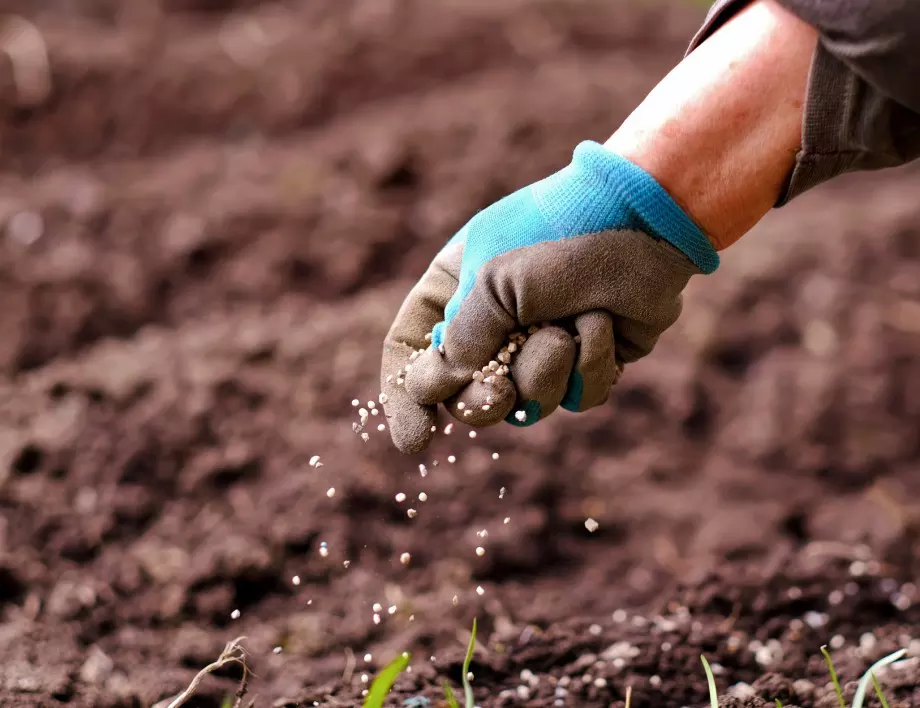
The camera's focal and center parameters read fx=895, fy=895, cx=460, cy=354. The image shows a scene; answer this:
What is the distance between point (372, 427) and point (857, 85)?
153 centimetres

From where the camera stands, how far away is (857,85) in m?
1.13

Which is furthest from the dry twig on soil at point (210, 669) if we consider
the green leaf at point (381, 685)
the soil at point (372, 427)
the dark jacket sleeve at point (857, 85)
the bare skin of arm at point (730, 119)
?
the dark jacket sleeve at point (857, 85)

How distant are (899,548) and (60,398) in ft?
7.39

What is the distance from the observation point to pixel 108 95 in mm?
3588

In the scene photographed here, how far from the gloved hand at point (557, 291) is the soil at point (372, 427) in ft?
1.70

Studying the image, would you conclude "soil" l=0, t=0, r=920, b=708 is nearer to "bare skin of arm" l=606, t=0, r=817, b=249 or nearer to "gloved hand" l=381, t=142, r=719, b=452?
"gloved hand" l=381, t=142, r=719, b=452

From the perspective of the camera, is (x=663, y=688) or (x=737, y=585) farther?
(x=737, y=585)

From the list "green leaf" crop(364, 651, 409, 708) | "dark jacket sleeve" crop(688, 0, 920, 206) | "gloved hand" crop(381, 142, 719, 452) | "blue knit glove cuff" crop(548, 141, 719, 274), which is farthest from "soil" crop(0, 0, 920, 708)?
"dark jacket sleeve" crop(688, 0, 920, 206)

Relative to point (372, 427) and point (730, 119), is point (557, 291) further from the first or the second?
point (372, 427)

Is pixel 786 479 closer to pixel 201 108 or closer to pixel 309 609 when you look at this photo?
pixel 309 609

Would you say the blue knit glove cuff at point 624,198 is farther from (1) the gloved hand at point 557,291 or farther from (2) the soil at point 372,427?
(2) the soil at point 372,427

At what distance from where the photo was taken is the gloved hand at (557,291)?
1.26 m

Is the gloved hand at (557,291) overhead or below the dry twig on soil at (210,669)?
overhead

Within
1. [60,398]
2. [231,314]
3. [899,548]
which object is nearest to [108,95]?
[231,314]
